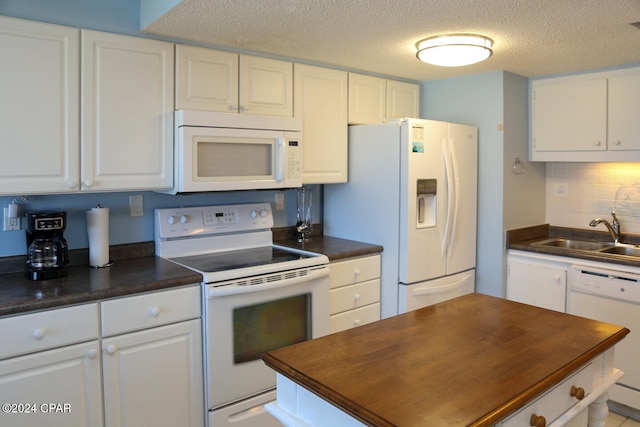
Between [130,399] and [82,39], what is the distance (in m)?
1.66

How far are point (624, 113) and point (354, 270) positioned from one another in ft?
6.68

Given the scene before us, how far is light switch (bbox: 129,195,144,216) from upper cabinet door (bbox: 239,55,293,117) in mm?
757

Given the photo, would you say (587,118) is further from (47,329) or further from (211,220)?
(47,329)

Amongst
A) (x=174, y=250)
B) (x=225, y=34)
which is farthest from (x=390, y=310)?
(x=225, y=34)

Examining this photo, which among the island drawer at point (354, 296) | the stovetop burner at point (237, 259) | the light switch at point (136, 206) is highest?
the light switch at point (136, 206)

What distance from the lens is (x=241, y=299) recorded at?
2465 mm

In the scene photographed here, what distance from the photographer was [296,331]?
2744mm

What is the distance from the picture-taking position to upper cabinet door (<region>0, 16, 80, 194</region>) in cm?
215

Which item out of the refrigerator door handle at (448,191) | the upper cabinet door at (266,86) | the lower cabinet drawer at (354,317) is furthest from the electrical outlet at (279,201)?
the refrigerator door handle at (448,191)

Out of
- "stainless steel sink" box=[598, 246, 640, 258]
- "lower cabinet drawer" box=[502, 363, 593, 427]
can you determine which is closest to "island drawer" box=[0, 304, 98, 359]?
"lower cabinet drawer" box=[502, 363, 593, 427]

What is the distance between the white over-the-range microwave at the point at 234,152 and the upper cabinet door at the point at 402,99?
0.97 metres

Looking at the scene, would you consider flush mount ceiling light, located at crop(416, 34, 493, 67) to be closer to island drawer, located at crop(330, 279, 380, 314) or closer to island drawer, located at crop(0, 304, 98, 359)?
island drawer, located at crop(330, 279, 380, 314)

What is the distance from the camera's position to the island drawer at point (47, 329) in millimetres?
1887

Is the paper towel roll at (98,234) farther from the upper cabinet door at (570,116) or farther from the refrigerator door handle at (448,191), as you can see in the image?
the upper cabinet door at (570,116)
